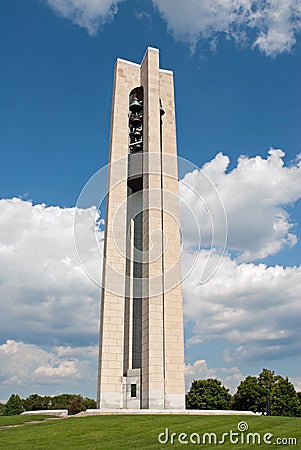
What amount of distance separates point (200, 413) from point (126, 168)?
1892 cm

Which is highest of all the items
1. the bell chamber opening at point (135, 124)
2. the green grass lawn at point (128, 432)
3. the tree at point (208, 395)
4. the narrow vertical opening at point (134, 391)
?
the bell chamber opening at point (135, 124)

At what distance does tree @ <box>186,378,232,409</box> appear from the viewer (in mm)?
60750

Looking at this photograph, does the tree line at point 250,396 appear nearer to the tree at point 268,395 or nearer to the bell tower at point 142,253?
the tree at point 268,395

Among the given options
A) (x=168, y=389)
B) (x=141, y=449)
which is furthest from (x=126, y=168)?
(x=141, y=449)

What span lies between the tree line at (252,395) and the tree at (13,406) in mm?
25988

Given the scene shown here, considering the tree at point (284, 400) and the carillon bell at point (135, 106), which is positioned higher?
the carillon bell at point (135, 106)

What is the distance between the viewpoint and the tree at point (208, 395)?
60750mm

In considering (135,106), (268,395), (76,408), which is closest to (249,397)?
(268,395)

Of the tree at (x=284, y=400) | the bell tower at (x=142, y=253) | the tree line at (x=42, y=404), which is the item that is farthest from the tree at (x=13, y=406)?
the bell tower at (x=142, y=253)

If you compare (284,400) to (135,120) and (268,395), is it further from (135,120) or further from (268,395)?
(135,120)

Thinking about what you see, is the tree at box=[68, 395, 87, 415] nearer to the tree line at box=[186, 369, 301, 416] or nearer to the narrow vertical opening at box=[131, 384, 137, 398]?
the tree line at box=[186, 369, 301, 416]

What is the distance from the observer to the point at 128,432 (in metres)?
17.8

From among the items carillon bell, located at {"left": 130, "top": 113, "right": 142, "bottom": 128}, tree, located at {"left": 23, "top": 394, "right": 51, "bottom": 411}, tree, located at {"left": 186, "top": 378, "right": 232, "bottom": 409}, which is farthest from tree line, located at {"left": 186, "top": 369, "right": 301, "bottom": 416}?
carillon bell, located at {"left": 130, "top": 113, "right": 142, "bottom": 128}

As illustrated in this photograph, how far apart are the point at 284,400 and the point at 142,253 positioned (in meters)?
31.9
